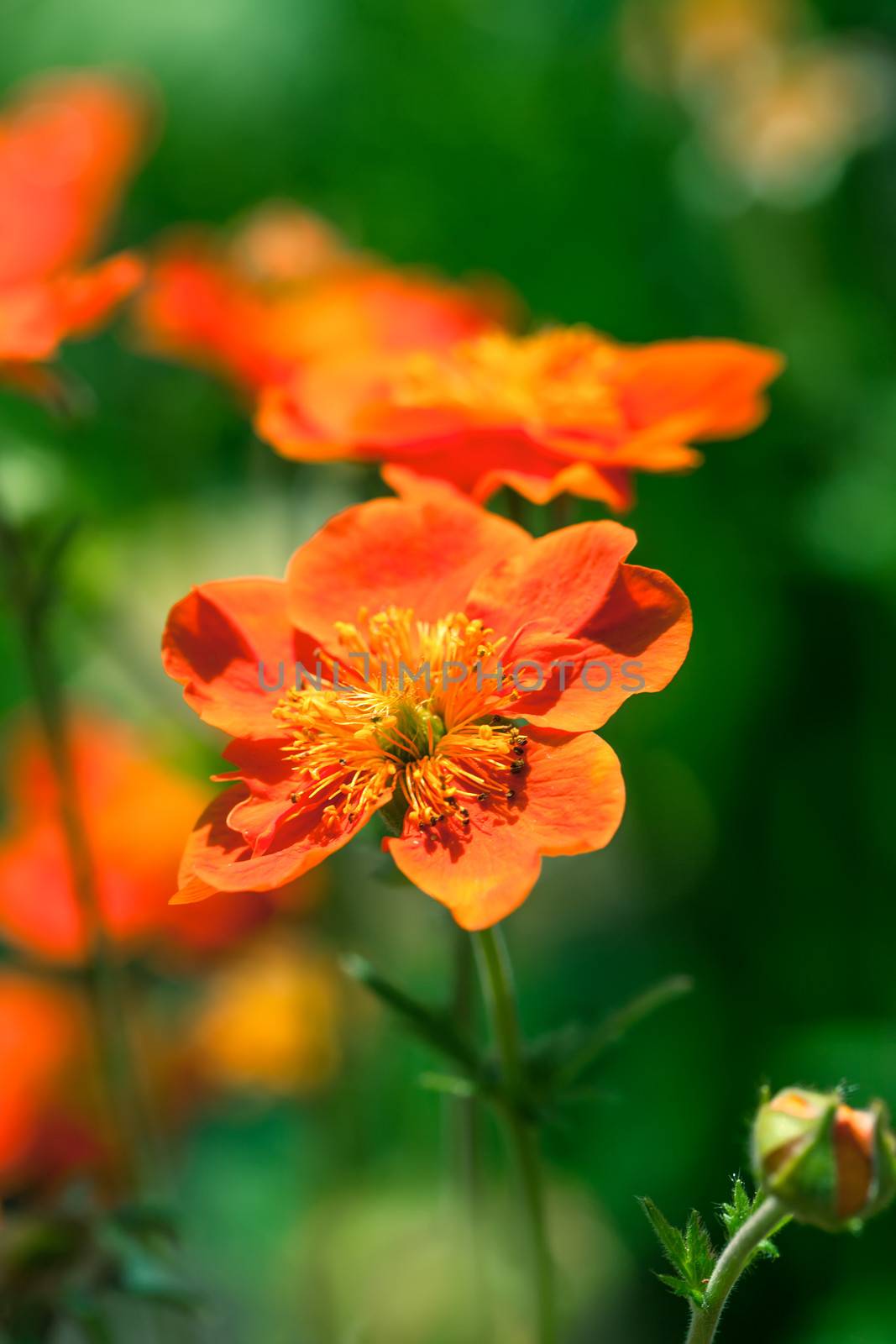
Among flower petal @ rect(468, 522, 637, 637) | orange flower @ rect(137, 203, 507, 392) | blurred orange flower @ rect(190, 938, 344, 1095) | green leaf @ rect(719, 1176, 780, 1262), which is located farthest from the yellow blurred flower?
green leaf @ rect(719, 1176, 780, 1262)

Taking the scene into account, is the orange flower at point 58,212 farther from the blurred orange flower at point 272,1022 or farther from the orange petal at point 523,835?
the blurred orange flower at point 272,1022

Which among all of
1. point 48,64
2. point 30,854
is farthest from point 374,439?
point 48,64

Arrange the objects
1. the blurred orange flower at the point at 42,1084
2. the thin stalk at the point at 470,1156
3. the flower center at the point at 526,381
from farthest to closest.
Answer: the blurred orange flower at the point at 42,1084, the thin stalk at the point at 470,1156, the flower center at the point at 526,381

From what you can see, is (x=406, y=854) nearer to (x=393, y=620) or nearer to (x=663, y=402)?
(x=393, y=620)

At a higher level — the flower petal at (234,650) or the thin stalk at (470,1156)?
the flower petal at (234,650)

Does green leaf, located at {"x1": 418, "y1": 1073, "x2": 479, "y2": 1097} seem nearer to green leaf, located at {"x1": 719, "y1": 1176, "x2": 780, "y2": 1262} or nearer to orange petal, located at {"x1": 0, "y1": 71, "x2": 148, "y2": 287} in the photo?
green leaf, located at {"x1": 719, "y1": 1176, "x2": 780, "y2": 1262}

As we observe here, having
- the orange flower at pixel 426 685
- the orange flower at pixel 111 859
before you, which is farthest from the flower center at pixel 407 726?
the orange flower at pixel 111 859

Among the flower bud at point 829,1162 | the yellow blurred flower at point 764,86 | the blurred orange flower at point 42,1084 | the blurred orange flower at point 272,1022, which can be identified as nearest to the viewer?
the flower bud at point 829,1162

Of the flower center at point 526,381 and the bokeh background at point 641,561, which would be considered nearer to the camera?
the flower center at point 526,381
